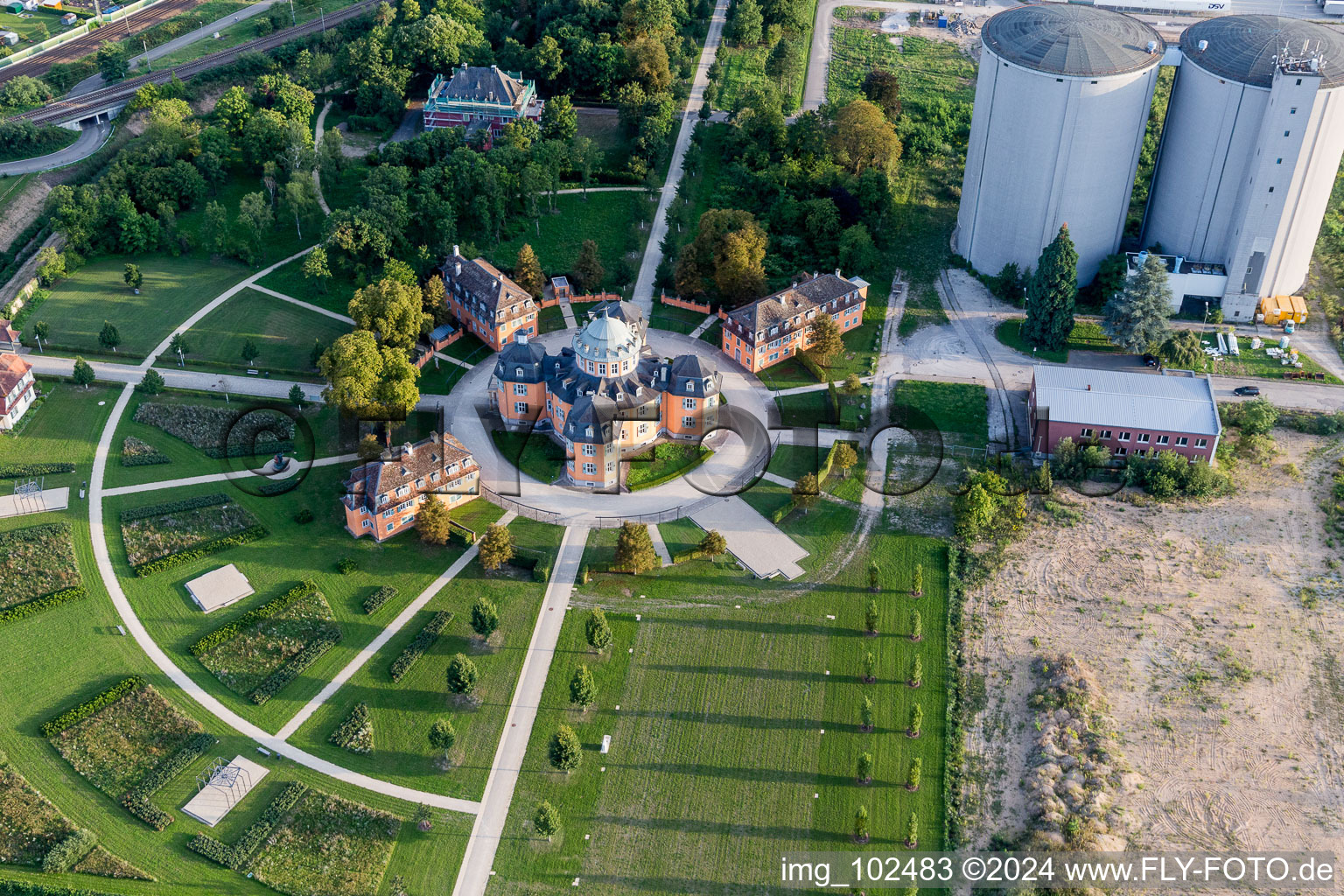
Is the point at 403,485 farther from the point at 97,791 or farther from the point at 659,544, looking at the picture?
the point at 97,791

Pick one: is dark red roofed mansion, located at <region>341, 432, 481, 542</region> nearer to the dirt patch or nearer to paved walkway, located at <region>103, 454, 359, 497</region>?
paved walkway, located at <region>103, 454, 359, 497</region>

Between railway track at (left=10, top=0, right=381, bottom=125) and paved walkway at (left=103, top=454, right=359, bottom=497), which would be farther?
railway track at (left=10, top=0, right=381, bottom=125)

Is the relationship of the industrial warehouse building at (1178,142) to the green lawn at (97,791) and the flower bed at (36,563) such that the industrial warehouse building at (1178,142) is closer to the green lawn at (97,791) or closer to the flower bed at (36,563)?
the green lawn at (97,791)

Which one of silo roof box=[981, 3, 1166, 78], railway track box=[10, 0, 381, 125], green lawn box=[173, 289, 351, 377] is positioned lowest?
green lawn box=[173, 289, 351, 377]

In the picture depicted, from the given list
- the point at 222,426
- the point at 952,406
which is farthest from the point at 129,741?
the point at 952,406

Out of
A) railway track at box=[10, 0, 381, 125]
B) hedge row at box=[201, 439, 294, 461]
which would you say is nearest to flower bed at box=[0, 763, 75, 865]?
hedge row at box=[201, 439, 294, 461]

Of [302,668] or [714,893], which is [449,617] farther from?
[714,893]

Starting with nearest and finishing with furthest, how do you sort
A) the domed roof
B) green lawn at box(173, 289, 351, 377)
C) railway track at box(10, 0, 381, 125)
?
the domed roof
green lawn at box(173, 289, 351, 377)
railway track at box(10, 0, 381, 125)
